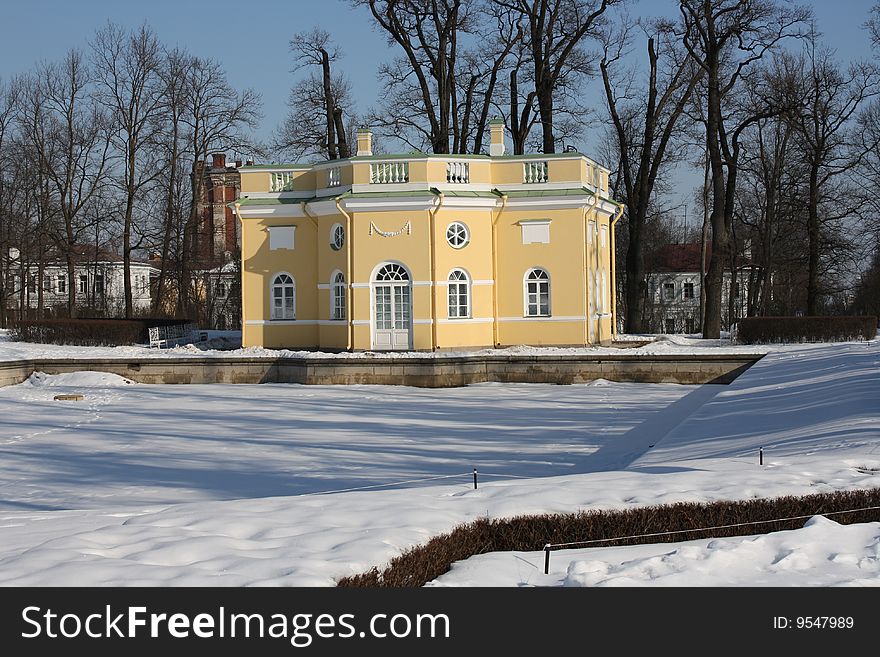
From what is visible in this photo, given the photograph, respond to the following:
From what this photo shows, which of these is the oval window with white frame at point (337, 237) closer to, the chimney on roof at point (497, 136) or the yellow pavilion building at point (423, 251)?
the yellow pavilion building at point (423, 251)

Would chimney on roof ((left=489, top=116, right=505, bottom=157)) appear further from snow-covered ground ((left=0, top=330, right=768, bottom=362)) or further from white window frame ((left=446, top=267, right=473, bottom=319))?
snow-covered ground ((left=0, top=330, right=768, bottom=362))

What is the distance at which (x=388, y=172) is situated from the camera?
1078 inches

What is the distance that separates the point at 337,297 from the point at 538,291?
5.64 m

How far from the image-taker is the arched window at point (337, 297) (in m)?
28.3

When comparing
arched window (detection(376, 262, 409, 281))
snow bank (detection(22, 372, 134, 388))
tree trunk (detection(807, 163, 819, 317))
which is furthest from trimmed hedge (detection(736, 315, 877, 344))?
snow bank (detection(22, 372, 134, 388))

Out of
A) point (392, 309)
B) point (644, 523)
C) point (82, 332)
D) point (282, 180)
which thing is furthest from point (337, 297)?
point (644, 523)

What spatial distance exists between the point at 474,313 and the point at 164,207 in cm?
2379

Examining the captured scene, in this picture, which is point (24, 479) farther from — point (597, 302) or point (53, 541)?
point (597, 302)

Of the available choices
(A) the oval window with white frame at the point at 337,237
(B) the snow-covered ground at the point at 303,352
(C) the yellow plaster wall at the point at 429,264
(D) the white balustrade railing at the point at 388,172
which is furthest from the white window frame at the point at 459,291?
(A) the oval window with white frame at the point at 337,237

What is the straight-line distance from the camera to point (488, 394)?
2239cm

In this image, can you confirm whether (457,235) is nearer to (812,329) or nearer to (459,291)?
(459,291)

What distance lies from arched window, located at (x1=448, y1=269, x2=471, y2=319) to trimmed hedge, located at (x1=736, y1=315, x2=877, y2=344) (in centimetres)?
862

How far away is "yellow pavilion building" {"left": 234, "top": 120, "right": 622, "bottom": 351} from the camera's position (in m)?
27.1

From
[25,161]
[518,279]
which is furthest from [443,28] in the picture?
[25,161]
